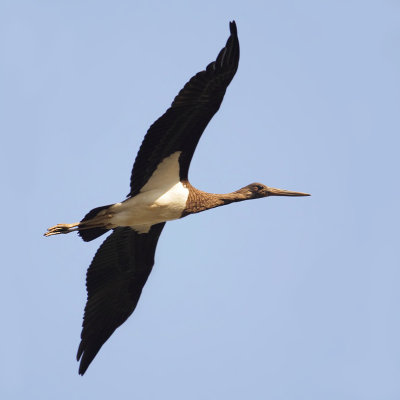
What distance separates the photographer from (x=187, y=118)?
12.1 m

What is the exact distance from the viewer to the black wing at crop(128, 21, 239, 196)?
1150 cm

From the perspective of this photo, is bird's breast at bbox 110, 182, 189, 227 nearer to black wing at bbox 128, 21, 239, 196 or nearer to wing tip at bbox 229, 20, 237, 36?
black wing at bbox 128, 21, 239, 196

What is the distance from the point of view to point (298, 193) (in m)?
A: 14.6

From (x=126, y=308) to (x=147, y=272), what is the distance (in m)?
0.63

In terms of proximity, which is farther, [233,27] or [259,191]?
[259,191]

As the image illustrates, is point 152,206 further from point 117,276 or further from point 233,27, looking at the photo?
point 233,27

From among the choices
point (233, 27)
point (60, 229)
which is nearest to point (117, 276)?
point (60, 229)

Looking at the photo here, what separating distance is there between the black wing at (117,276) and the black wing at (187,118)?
104 cm

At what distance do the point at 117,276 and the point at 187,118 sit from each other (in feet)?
9.93

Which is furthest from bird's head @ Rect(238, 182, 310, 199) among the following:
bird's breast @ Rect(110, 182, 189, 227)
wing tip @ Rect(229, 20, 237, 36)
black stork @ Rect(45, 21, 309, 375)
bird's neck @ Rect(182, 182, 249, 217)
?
wing tip @ Rect(229, 20, 237, 36)

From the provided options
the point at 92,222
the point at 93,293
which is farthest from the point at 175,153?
the point at 93,293

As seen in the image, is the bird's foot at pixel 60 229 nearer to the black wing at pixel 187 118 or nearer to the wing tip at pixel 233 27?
the black wing at pixel 187 118

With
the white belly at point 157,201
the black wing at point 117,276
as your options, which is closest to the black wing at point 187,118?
the white belly at point 157,201

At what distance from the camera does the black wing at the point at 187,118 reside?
11.5 meters
